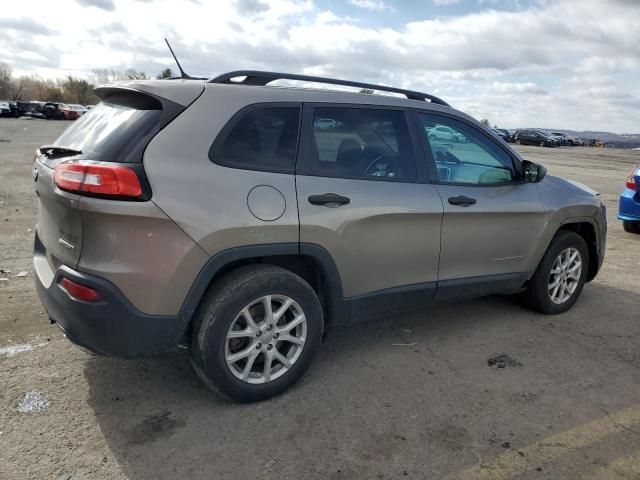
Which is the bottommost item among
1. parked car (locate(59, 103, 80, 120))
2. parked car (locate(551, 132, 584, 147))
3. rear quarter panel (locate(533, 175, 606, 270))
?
rear quarter panel (locate(533, 175, 606, 270))

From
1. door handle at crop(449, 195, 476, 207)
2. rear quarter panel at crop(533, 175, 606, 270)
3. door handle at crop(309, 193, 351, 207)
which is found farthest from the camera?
rear quarter panel at crop(533, 175, 606, 270)

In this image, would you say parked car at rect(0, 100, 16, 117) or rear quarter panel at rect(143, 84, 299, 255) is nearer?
rear quarter panel at rect(143, 84, 299, 255)

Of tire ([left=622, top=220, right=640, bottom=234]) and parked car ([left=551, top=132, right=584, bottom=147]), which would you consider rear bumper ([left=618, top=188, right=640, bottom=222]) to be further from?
parked car ([left=551, top=132, right=584, bottom=147])

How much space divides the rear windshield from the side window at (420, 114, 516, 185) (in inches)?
75.3

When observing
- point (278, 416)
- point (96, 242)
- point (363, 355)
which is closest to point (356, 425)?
point (278, 416)

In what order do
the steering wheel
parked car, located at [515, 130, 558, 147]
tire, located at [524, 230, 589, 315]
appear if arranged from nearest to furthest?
the steering wheel, tire, located at [524, 230, 589, 315], parked car, located at [515, 130, 558, 147]

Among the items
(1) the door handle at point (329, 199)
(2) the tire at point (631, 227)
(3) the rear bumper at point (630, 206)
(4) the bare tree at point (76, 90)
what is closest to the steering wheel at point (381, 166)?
(1) the door handle at point (329, 199)

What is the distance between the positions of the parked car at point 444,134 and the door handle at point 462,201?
0.46 meters

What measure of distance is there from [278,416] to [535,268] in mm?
2678

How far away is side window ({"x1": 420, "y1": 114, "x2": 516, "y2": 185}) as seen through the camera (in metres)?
3.80

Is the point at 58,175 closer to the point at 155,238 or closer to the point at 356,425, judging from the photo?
the point at 155,238

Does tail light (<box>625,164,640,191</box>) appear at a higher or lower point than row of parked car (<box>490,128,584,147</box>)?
lower

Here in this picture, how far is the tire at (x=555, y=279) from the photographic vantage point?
178 inches

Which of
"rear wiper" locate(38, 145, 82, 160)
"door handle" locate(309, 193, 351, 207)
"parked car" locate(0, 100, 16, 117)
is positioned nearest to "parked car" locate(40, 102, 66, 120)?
"parked car" locate(0, 100, 16, 117)
